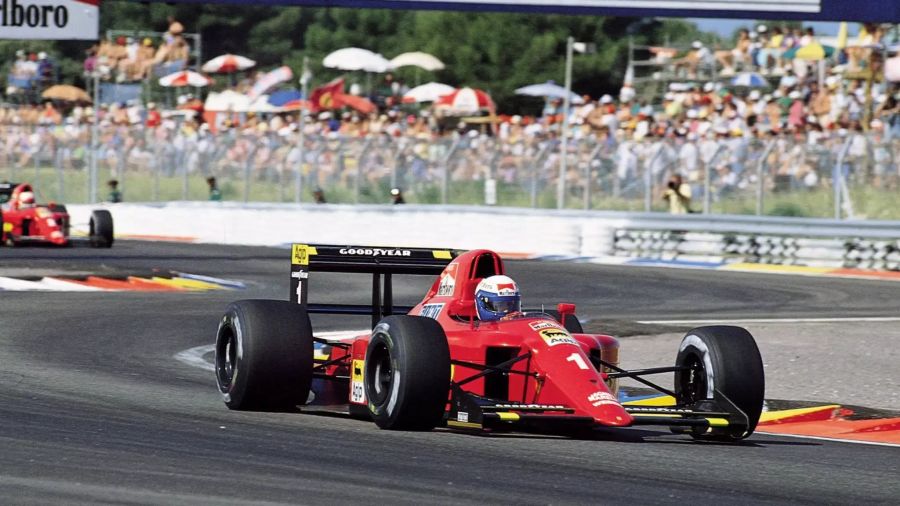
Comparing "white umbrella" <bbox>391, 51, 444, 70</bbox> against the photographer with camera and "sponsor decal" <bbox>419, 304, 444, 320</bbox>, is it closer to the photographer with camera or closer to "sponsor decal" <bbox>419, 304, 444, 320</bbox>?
the photographer with camera

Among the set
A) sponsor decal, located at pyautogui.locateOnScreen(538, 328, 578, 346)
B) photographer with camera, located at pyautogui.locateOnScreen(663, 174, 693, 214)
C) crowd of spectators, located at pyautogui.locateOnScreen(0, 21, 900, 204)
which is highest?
crowd of spectators, located at pyautogui.locateOnScreen(0, 21, 900, 204)

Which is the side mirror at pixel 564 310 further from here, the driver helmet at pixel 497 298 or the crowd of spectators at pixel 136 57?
the crowd of spectators at pixel 136 57

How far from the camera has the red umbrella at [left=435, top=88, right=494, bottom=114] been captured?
33.9m

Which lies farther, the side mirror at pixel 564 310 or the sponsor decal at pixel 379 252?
the sponsor decal at pixel 379 252

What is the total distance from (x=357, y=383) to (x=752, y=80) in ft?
→ 74.5

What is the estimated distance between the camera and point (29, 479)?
649 centimetres

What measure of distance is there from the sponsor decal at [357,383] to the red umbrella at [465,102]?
24.9m

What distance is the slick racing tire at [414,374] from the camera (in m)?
7.99

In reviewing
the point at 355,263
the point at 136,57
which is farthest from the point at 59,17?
the point at 136,57

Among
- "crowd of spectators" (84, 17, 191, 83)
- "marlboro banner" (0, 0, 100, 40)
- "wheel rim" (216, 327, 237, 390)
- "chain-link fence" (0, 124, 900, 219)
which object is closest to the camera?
"wheel rim" (216, 327, 237, 390)

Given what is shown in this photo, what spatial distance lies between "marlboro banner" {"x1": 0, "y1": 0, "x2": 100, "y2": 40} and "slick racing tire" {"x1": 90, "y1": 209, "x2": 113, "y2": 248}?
169 inches

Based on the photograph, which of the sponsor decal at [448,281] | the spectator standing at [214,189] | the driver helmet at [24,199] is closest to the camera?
the sponsor decal at [448,281]

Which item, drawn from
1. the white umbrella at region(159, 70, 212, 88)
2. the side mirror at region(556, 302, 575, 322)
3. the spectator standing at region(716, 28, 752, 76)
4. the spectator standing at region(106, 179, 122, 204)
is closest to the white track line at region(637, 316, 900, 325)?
the side mirror at region(556, 302, 575, 322)

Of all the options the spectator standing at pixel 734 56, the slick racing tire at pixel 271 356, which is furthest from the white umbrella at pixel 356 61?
the slick racing tire at pixel 271 356
